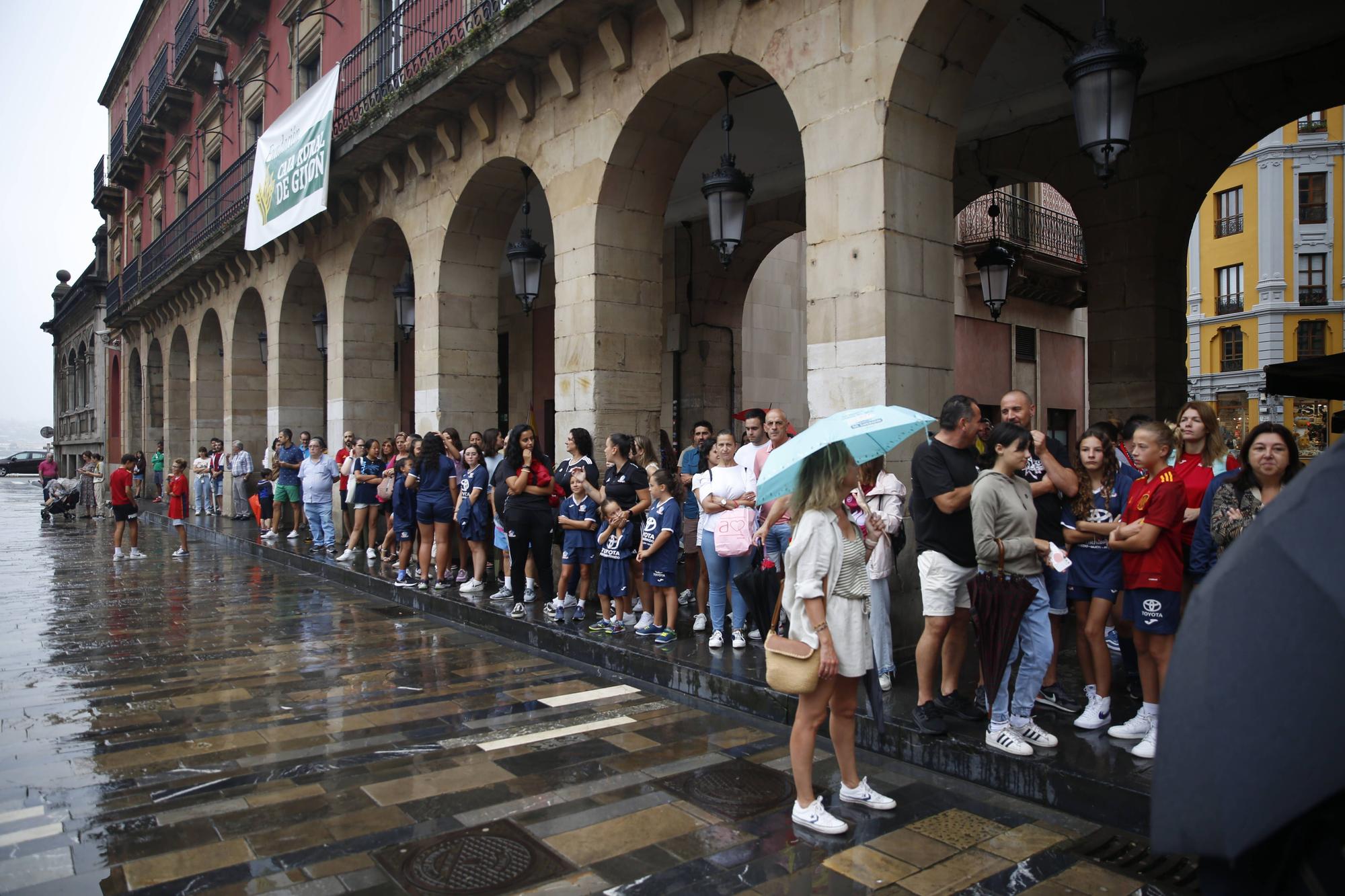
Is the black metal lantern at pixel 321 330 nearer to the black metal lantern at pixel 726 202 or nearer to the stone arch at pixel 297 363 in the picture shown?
the stone arch at pixel 297 363

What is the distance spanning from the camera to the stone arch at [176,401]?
2594 centimetres

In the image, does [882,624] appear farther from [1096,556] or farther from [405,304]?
[405,304]

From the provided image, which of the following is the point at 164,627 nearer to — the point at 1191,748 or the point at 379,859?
the point at 379,859

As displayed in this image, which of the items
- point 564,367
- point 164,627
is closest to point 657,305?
point 564,367

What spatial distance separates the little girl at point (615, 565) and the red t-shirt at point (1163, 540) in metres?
4.12

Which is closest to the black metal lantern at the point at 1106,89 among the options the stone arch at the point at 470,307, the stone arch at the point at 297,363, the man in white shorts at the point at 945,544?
the man in white shorts at the point at 945,544

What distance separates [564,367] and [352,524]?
5641mm

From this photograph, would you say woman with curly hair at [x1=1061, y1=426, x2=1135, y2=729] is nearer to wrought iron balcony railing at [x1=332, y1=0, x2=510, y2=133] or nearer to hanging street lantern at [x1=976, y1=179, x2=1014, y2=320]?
hanging street lantern at [x1=976, y1=179, x2=1014, y2=320]

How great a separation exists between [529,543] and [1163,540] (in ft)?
19.8

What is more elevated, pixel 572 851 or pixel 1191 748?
pixel 1191 748

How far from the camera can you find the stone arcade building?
679 centimetres

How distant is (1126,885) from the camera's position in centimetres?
354

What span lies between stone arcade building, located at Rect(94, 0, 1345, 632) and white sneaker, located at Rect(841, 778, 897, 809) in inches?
122

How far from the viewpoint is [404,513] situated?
35.9 feet
